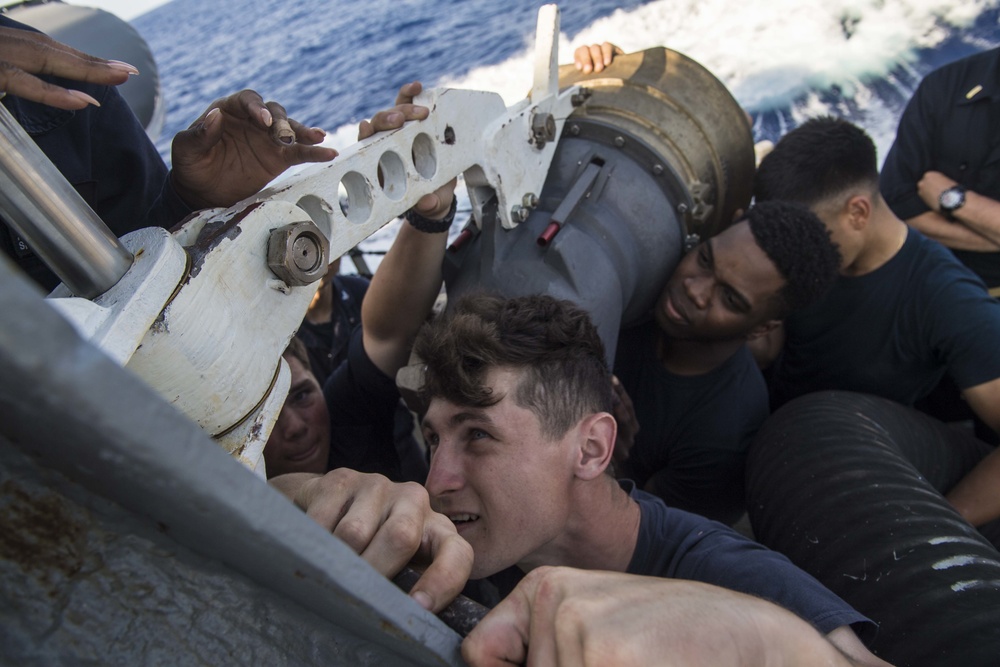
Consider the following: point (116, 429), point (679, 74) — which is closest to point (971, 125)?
point (679, 74)

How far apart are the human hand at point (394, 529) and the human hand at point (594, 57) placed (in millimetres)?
1844

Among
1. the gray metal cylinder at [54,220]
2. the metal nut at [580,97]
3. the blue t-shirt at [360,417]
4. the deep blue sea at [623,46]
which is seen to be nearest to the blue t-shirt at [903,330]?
the metal nut at [580,97]

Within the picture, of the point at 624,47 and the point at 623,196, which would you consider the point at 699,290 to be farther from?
the point at 624,47

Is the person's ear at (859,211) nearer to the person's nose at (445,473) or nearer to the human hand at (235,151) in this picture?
the person's nose at (445,473)

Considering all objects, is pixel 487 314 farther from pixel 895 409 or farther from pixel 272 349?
pixel 895 409

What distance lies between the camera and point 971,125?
270 cm

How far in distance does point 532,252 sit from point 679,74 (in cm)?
90

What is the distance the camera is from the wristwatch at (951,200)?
262 cm

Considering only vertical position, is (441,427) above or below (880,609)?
above

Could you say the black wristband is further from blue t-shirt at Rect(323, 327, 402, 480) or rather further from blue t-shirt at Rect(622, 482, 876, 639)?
blue t-shirt at Rect(622, 482, 876, 639)

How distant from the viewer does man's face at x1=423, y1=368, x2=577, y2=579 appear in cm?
147

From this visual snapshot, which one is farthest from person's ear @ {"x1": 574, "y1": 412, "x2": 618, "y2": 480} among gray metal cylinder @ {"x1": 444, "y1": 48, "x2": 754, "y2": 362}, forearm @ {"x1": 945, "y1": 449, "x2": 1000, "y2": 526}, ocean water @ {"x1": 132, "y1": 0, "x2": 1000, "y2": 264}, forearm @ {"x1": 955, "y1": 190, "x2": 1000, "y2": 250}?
ocean water @ {"x1": 132, "y1": 0, "x2": 1000, "y2": 264}

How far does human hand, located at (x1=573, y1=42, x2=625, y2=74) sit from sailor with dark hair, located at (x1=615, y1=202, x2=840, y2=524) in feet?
2.27

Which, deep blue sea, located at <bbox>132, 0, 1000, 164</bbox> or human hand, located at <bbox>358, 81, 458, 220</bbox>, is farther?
deep blue sea, located at <bbox>132, 0, 1000, 164</bbox>
